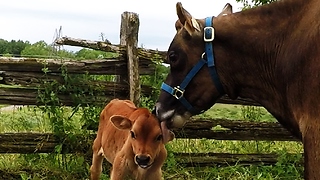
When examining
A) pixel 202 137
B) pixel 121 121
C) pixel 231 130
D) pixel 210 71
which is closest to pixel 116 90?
pixel 202 137

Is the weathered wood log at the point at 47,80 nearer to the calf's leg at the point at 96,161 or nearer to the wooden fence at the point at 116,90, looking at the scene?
the wooden fence at the point at 116,90

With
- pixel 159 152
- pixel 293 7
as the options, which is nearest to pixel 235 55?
pixel 293 7

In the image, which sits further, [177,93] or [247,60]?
[177,93]

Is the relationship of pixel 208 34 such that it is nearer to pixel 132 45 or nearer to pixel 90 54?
pixel 132 45

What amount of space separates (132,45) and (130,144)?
7.43ft

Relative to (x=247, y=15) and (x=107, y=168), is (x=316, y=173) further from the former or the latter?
(x=107, y=168)

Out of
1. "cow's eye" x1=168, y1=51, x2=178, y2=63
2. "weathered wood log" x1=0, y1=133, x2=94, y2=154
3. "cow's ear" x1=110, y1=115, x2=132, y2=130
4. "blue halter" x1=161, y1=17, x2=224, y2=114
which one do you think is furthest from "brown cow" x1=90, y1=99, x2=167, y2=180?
"cow's eye" x1=168, y1=51, x2=178, y2=63

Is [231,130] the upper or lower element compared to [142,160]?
lower

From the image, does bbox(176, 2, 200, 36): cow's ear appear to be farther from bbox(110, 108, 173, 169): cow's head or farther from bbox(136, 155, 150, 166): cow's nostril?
bbox(136, 155, 150, 166): cow's nostril

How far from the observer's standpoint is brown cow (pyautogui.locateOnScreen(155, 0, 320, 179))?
4.28m

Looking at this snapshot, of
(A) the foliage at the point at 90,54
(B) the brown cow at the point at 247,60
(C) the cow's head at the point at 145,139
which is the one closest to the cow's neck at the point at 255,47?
(B) the brown cow at the point at 247,60

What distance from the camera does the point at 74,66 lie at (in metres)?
8.20

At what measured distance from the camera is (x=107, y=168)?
8188mm

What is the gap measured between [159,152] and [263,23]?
2.24 meters
